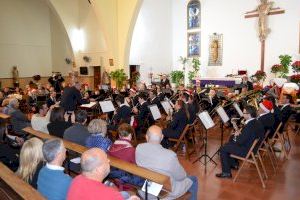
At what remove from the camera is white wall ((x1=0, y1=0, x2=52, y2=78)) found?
17.0 meters

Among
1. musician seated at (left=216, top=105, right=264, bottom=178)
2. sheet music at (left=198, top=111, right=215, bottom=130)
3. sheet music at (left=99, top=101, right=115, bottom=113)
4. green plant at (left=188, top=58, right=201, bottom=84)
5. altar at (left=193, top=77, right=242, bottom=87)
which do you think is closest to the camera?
musician seated at (left=216, top=105, right=264, bottom=178)

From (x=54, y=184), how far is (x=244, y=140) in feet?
11.9

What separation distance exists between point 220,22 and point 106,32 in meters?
7.14

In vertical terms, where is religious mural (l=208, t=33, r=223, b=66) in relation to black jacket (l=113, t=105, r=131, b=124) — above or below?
above

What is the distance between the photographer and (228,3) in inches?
679

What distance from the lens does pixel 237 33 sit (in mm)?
16953

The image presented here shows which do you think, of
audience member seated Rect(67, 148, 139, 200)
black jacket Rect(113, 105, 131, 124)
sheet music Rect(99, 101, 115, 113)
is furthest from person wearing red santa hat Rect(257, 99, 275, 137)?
audience member seated Rect(67, 148, 139, 200)

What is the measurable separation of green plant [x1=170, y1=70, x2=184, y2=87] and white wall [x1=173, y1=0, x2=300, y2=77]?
1.18m

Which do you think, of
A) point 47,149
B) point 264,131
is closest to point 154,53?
point 264,131

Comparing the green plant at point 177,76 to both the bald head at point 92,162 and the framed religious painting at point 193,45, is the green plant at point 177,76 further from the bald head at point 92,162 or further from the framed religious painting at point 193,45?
the bald head at point 92,162

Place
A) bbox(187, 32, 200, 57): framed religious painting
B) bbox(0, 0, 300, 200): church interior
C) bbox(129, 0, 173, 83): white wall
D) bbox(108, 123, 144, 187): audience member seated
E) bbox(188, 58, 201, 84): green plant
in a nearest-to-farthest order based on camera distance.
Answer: bbox(0, 0, 300, 200): church interior < bbox(108, 123, 144, 187): audience member seated < bbox(129, 0, 173, 83): white wall < bbox(188, 58, 201, 84): green plant < bbox(187, 32, 200, 57): framed religious painting

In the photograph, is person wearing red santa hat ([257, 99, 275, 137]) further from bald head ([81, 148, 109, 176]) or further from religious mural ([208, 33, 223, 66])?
religious mural ([208, 33, 223, 66])

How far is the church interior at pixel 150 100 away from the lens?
3.28m

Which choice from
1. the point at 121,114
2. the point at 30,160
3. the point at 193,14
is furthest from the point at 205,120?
the point at 193,14
